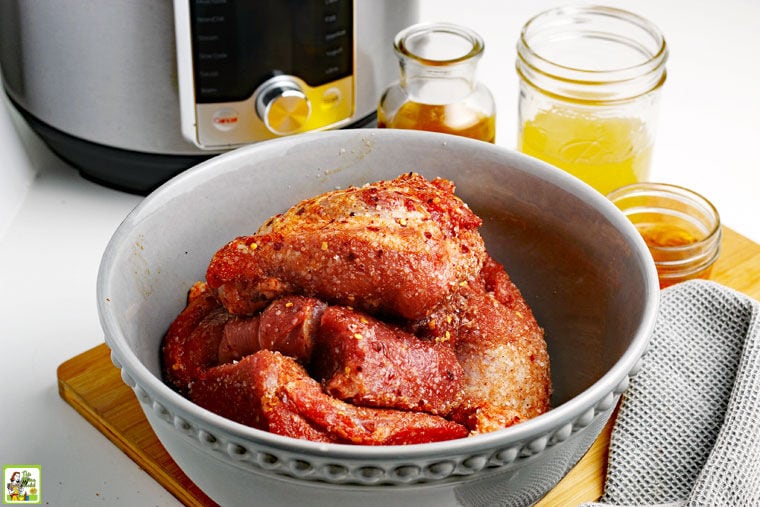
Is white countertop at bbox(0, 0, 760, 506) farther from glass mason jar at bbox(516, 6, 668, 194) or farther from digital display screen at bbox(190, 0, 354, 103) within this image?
digital display screen at bbox(190, 0, 354, 103)

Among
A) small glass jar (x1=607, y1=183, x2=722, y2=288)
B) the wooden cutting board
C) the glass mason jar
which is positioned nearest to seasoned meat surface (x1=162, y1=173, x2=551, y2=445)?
the wooden cutting board

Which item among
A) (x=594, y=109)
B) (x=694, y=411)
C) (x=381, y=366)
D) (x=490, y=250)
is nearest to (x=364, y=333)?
(x=381, y=366)

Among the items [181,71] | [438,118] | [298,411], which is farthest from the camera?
[438,118]

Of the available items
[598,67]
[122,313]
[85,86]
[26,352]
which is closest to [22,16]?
[85,86]

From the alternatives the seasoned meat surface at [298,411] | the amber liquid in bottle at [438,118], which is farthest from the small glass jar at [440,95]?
the seasoned meat surface at [298,411]

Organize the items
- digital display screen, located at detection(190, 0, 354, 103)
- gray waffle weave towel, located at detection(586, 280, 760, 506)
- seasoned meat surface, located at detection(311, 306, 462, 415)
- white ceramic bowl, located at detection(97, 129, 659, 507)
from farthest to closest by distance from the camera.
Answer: digital display screen, located at detection(190, 0, 354, 103)
gray waffle weave towel, located at detection(586, 280, 760, 506)
seasoned meat surface, located at detection(311, 306, 462, 415)
white ceramic bowl, located at detection(97, 129, 659, 507)

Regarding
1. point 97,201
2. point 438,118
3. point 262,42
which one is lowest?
point 97,201

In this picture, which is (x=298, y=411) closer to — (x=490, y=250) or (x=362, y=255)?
(x=362, y=255)

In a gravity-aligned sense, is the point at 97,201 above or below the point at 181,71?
below
